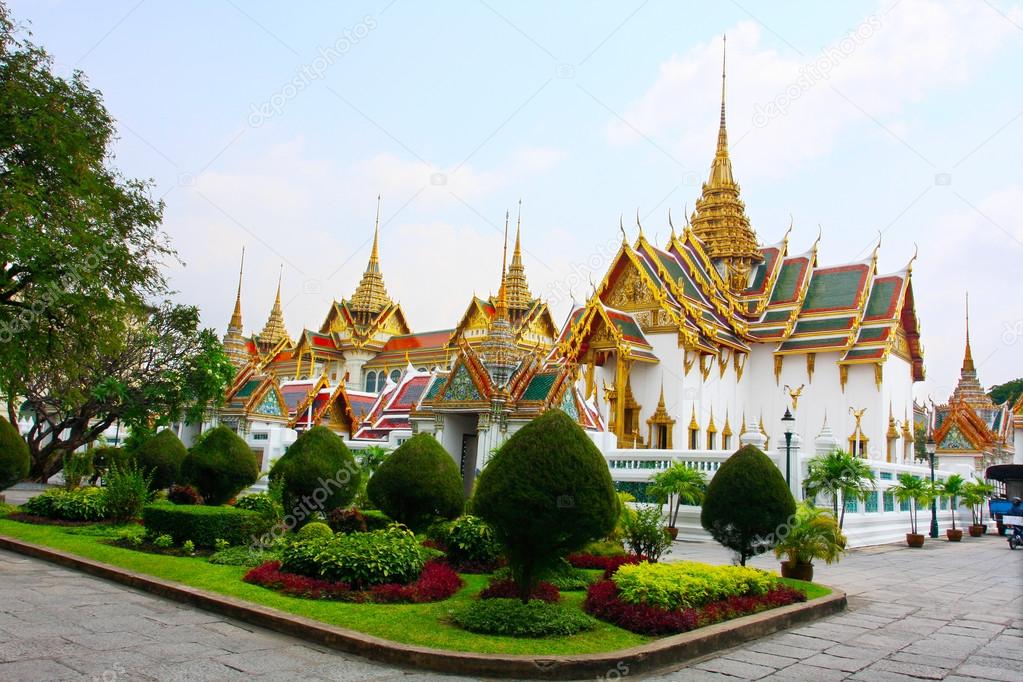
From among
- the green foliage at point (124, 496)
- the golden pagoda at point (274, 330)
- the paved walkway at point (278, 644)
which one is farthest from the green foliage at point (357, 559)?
the golden pagoda at point (274, 330)

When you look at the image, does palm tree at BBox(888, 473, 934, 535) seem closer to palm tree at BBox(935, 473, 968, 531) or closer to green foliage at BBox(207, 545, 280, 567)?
palm tree at BBox(935, 473, 968, 531)

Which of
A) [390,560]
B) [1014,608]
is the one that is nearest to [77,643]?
[390,560]

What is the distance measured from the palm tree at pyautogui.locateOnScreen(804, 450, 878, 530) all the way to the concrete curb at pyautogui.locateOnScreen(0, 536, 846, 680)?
8.72 m

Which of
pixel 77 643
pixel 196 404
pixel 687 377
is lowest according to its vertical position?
pixel 77 643

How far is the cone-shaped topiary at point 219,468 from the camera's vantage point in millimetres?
15500

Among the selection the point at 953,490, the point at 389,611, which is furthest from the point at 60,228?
the point at 953,490

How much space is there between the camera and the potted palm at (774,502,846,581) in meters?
11.0

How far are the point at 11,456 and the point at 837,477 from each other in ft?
54.2

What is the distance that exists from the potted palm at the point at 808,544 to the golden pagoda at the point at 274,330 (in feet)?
225

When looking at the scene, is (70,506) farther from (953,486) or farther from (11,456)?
(953,486)

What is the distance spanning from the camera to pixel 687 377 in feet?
105

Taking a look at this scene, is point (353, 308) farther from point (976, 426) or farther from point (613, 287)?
point (976, 426)

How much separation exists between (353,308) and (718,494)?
60.6 meters

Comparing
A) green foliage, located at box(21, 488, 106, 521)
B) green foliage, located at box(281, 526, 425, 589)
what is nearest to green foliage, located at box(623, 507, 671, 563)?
green foliage, located at box(281, 526, 425, 589)
